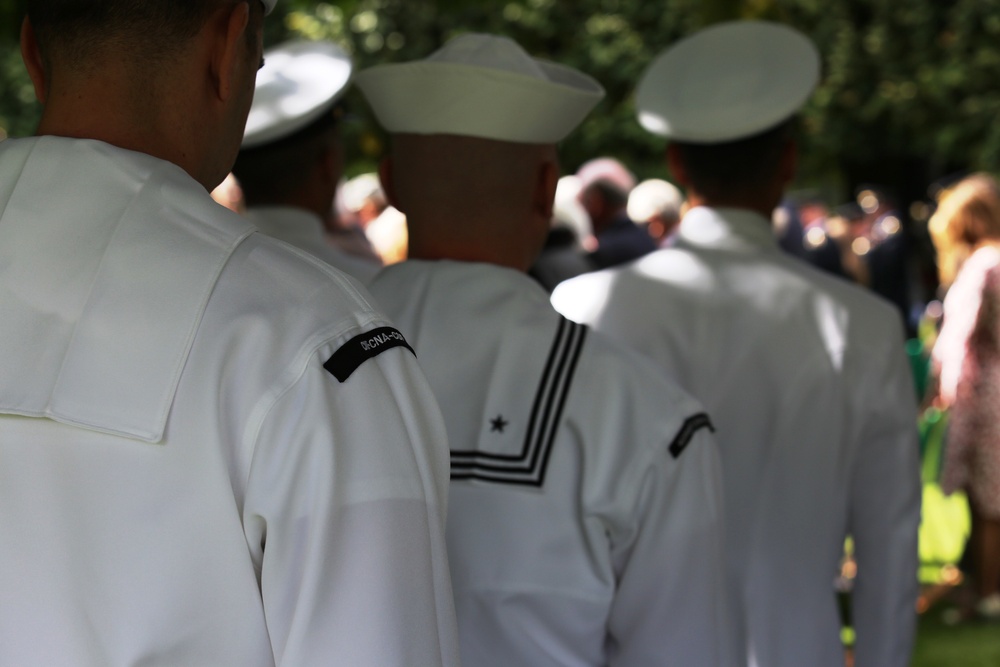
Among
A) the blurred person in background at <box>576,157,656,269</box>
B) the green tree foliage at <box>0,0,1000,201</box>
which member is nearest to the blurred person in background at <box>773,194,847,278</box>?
the blurred person in background at <box>576,157,656,269</box>

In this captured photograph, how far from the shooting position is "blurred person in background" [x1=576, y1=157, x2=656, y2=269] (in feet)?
21.4

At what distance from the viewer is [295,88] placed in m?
3.48

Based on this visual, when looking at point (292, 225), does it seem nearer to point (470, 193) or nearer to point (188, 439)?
point (470, 193)

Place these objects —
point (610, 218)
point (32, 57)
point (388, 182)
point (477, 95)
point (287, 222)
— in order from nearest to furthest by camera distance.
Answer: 1. point (32, 57)
2. point (477, 95)
3. point (388, 182)
4. point (287, 222)
5. point (610, 218)

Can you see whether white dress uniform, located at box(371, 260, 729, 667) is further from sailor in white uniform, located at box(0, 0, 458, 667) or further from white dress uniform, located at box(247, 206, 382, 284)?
white dress uniform, located at box(247, 206, 382, 284)

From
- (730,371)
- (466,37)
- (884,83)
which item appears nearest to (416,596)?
(466,37)

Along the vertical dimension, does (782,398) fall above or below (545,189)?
below

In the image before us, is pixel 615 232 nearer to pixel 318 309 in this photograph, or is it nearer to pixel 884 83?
pixel 318 309

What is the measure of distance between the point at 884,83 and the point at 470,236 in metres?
21.6

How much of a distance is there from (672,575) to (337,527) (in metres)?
0.98

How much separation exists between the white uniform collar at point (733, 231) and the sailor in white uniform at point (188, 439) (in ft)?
5.83

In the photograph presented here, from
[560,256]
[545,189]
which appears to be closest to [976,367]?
[560,256]

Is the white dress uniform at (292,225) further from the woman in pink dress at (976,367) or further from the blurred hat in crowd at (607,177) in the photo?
the blurred hat in crowd at (607,177)

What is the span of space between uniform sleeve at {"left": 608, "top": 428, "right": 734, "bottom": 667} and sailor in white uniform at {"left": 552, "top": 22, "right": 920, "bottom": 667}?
78 centimetres
